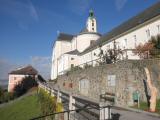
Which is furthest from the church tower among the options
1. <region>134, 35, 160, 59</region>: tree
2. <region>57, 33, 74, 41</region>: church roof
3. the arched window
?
<region>134, 35, 160, 59</region>: tree

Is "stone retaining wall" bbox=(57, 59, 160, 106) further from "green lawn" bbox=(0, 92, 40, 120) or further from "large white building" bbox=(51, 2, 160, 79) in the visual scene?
"green lawn" bbox=(0, 92, 40, 120)

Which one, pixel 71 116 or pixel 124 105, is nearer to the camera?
pixel 71 116

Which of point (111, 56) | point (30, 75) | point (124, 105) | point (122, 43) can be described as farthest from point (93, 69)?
point (30, 75)

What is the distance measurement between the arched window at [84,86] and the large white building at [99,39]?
20.2 ft

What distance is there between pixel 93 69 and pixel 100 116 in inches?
614

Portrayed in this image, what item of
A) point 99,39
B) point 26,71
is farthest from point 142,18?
point 26,71

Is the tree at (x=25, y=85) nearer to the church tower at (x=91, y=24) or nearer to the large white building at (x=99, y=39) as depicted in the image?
the large white building at (x=99, y=39)

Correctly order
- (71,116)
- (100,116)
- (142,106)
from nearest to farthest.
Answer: (100,116)
(71,116)
(142,106)

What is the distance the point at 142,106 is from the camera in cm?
1479

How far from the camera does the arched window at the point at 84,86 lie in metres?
24.3

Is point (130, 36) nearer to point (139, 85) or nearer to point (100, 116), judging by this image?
point (139, 85)

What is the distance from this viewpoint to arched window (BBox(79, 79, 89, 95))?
2434 centimetres

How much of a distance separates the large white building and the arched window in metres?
6.17

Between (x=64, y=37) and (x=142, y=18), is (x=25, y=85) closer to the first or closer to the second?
(x=64, y=37)
